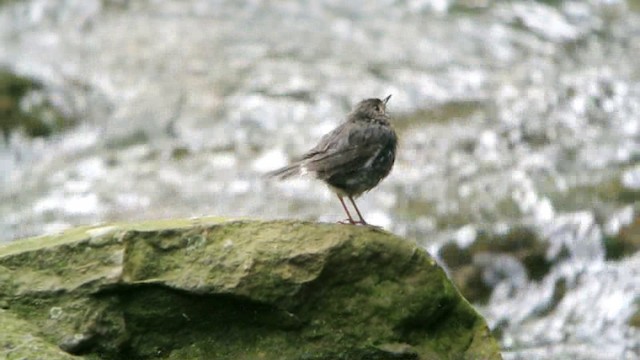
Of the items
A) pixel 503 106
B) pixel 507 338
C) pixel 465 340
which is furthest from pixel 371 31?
pixel 465 340

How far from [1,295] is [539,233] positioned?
5.87 m

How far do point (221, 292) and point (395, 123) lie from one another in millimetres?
7605

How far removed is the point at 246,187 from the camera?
11.6 metres

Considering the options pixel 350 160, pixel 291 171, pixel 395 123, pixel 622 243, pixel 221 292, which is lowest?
pixel 221 292

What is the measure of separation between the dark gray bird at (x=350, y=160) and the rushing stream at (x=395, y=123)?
2856 millimetres

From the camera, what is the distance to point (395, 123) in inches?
505

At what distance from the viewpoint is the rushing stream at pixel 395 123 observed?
32.5 feet

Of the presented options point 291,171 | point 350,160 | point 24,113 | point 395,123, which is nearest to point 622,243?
point 395,123

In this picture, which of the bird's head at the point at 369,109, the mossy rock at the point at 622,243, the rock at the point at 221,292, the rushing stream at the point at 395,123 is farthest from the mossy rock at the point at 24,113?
the rock at the point at 221,292

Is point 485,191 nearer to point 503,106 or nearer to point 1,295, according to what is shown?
point 503,106

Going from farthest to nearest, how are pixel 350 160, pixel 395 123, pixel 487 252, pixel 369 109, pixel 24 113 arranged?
pixel 24 113 → pixel 395 123 → pixel 487 252 → pixel 369 109 → pixel 350 160

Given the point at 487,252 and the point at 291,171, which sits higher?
the point at 487,252

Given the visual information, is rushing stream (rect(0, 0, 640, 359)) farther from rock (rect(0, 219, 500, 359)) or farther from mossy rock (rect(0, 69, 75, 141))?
rock (rect(0, 219, 500, 359))

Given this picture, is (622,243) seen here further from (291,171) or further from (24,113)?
(24,113)
